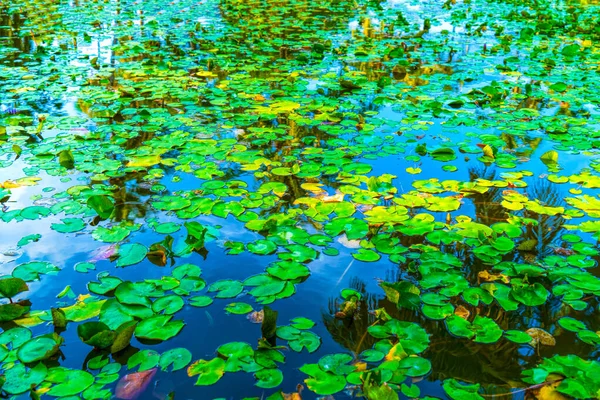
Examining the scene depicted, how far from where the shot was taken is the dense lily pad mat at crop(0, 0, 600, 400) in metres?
1.81

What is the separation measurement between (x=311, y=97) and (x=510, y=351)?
11.1ft

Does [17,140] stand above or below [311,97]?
below

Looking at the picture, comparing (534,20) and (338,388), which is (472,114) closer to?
(338,388)

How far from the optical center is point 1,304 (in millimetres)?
2084

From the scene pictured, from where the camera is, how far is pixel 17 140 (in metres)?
3.82

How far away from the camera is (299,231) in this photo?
8.57 ft

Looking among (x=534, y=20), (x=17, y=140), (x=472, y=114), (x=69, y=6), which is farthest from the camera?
(x=69, y=6)

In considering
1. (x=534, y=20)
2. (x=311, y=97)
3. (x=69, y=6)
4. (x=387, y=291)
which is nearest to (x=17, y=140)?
(x=311, y=97)

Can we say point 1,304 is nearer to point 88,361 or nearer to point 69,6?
point 88,361

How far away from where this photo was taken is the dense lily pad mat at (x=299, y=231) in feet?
5.92

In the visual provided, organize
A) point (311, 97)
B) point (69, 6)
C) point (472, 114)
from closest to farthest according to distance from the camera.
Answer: point (472, 114), point (311, 97), point (69, 6)

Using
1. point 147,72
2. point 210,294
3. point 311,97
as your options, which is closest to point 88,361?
point 210,294

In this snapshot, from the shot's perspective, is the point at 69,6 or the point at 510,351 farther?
the point at 69,6

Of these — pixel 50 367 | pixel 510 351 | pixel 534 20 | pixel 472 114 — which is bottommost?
pixel 50 367
